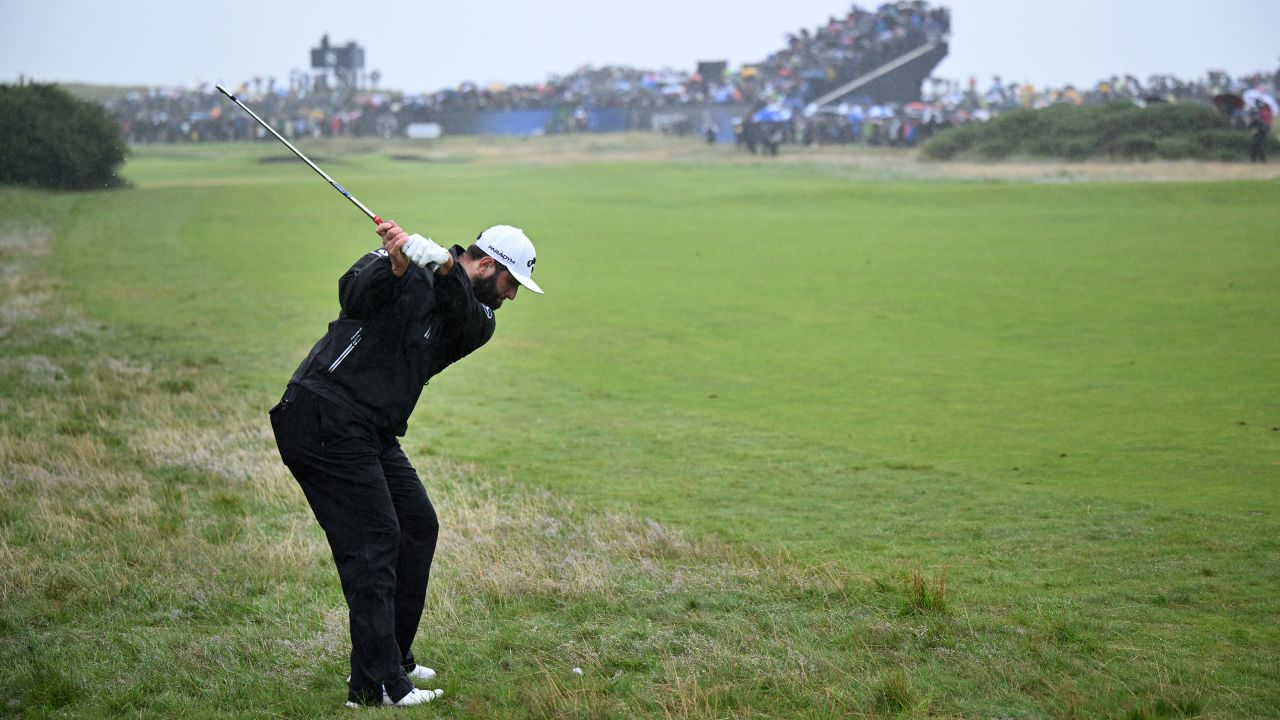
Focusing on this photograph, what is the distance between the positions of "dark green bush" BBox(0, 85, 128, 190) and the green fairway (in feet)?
51.7

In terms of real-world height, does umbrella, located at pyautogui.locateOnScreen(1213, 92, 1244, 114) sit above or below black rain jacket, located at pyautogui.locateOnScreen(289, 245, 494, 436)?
above

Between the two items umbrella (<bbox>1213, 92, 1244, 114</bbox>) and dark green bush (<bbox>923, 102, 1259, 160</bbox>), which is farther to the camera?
umbrella (<bbox>1213, 92, 1244, 114</bbox>)

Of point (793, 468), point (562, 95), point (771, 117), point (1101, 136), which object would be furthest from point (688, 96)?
point (793, 468)

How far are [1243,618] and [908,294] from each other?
18929 mm

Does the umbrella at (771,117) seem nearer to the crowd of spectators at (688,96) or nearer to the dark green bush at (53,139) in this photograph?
the crowd of spectators at (688,96)

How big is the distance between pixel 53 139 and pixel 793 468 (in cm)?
4350

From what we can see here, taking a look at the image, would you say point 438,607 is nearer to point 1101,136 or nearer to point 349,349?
point 349,349

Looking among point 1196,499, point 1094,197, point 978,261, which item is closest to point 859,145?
point 1094,197

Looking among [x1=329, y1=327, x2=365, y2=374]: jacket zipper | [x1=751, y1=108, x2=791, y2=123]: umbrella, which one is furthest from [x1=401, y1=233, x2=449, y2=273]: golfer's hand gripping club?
[x1=751, y1=108, x2=791, y2=123]: umbrella

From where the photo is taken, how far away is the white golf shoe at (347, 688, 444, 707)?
650cm

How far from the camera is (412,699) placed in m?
6.54

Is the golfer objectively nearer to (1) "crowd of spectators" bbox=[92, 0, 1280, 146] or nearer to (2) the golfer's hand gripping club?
(2) the golfer's hand gripping club

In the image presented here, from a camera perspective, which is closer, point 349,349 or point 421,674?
point 349,349

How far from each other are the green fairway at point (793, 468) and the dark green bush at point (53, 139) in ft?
51.7
